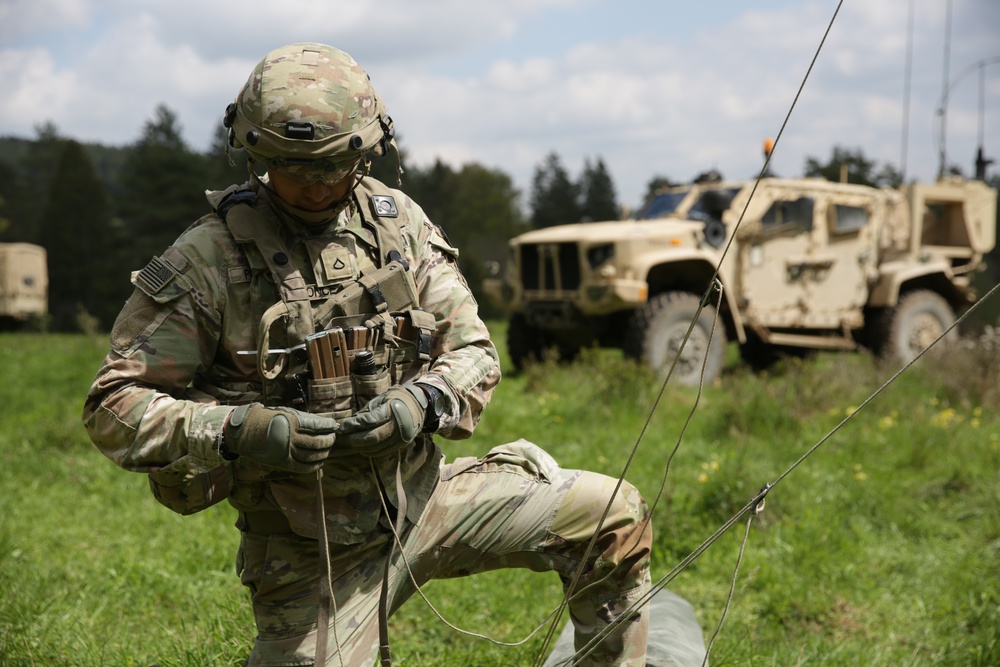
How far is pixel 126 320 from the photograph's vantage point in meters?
2.19

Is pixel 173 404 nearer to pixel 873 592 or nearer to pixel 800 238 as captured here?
pixel 873 592

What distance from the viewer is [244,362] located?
7.57ft

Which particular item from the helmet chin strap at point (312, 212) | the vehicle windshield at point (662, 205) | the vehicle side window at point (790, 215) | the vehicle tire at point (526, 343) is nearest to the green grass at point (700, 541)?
the helmet chin strap at point (312, 212)

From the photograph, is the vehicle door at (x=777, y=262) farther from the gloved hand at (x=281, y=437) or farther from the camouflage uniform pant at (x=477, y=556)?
the gloved hand at (x=281, y=437)

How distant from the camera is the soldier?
2145 millimetres

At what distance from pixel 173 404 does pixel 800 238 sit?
8696 millimetres

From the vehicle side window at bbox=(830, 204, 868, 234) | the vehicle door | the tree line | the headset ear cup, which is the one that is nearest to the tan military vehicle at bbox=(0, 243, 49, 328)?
the tree line

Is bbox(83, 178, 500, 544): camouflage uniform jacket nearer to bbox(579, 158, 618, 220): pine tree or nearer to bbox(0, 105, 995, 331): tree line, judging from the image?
bbox(0, 105, 995, 331): tree line

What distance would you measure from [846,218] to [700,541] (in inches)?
269

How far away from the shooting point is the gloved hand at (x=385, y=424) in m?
2.09

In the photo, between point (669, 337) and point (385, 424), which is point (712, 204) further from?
point (385, 424)

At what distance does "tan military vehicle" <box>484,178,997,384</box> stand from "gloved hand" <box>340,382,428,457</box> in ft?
20.7

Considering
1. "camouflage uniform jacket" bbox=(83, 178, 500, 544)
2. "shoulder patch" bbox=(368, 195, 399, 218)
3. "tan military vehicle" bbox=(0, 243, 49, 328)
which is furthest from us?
"tan military vehicle" bbox=(0, 243, 49, 328)

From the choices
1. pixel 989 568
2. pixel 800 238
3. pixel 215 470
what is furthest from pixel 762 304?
pixel 215 470
